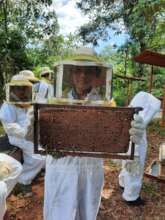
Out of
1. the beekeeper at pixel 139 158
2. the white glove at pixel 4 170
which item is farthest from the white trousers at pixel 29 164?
the white glove at pixel 4 170

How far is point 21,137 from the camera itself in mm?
4395

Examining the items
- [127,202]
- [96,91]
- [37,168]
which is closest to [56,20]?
[37,168]

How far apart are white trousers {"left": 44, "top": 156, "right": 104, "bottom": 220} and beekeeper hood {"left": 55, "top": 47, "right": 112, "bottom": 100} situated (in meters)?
0.51

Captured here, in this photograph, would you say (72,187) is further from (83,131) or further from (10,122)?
(10,122)

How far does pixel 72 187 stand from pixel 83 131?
0.48 m

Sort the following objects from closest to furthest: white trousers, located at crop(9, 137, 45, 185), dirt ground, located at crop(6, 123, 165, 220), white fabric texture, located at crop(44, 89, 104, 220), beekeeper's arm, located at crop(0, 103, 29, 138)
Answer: white fabric texture, located at crop(44, 89, 104, 220)
dirt ground, located at crop(6, 123, 165, 220)
beekeeper's arm, located at crop(0, 103, 29, 138)
white trousers, located at crop(9, 137, 45, 185)

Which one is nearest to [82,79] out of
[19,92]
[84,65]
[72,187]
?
[84,65]

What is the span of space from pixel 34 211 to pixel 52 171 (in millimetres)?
1435

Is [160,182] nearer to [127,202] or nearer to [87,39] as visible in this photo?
[127,202]

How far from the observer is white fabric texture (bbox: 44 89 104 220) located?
266 centimetres

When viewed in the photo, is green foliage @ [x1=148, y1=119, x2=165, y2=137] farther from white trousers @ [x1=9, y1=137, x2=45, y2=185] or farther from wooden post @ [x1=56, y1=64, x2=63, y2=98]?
wooden post @ [x1=56, y1=64, x2=63, y2=98]

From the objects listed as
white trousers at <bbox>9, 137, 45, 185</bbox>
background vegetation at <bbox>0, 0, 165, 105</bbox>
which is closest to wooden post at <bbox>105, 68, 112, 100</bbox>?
white trousers at <bbox>9, 137, 45, 185</bbox>

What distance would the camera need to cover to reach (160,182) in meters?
4.73

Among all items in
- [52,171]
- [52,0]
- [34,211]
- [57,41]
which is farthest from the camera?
[57,41]
